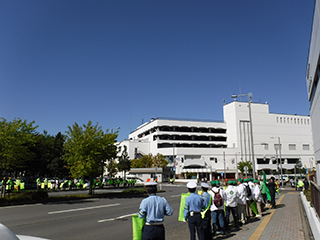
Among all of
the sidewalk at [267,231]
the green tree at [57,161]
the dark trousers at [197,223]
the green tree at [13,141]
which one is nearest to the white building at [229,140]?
the green tree at [57,161]

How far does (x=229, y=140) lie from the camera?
276ft

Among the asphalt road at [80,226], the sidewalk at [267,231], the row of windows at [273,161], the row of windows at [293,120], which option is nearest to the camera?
the sidewalk at [267,231]

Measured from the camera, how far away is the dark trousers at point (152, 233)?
4887 millimetres

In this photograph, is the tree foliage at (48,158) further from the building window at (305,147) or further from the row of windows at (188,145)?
the building window at (305,147)

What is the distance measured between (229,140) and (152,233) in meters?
82.4

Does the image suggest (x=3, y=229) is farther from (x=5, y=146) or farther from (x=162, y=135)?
(x=162, y=135)


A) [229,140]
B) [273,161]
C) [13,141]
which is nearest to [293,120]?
[273,161]

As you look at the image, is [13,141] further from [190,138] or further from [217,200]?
[190,138]

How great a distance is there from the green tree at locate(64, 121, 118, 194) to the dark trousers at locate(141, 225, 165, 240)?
18.7 m

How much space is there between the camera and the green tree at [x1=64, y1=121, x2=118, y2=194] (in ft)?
75.6

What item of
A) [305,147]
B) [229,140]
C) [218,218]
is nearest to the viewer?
[218,218]

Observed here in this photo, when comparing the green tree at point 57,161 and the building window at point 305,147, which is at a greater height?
the building window at point 305,147

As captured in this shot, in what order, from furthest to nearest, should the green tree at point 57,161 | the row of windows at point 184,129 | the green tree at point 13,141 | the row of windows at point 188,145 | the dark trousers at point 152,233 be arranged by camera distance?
the row of windows at point 184,129
the row of windows at point 188,145
the green tree at point 57,161
the green tree at point 13,141
the dark trousers at point 152,233

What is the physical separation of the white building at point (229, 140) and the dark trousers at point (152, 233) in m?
67.3
